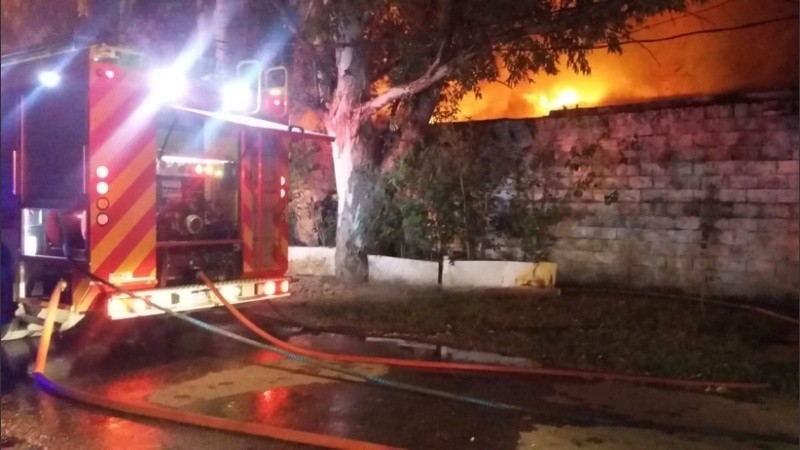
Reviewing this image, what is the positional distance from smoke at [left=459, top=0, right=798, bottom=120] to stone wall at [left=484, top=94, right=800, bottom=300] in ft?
3.38

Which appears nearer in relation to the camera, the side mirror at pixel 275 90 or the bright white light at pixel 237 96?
the bright white light at pixel 237 96

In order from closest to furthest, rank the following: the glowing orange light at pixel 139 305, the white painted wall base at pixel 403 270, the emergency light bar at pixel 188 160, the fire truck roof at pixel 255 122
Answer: the glowing orange light at pixel 139 305, the fire truck roof at pixel 255 122, the emergency light bar at pixel 188 160, the white painted wall base at pixel 403 270

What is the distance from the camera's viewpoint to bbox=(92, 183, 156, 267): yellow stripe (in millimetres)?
6305

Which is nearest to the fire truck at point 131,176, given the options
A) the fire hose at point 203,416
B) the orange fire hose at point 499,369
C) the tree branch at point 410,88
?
the fire hose at point 203,416

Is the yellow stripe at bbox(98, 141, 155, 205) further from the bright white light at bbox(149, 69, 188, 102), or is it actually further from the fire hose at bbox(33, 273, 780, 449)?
the fire hose at bbox(33, 273, 780, 449)

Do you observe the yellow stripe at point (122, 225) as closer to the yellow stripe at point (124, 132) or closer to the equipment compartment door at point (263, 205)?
the yellow stripe at point (124, 132)

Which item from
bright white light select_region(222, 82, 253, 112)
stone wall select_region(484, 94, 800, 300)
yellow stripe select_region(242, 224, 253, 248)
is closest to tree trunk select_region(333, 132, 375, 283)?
stone wall select_region(484, 94, 800, 300)

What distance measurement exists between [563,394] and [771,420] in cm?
156

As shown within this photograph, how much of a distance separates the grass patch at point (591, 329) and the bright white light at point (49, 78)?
4247 millimetres

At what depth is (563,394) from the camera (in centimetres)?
616

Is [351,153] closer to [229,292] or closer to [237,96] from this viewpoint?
[237,96]

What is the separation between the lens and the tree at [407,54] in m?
10.3

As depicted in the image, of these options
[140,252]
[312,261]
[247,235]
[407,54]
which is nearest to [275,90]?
[247,235]

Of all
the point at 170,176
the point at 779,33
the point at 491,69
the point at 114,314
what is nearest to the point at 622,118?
the point at 491,69
